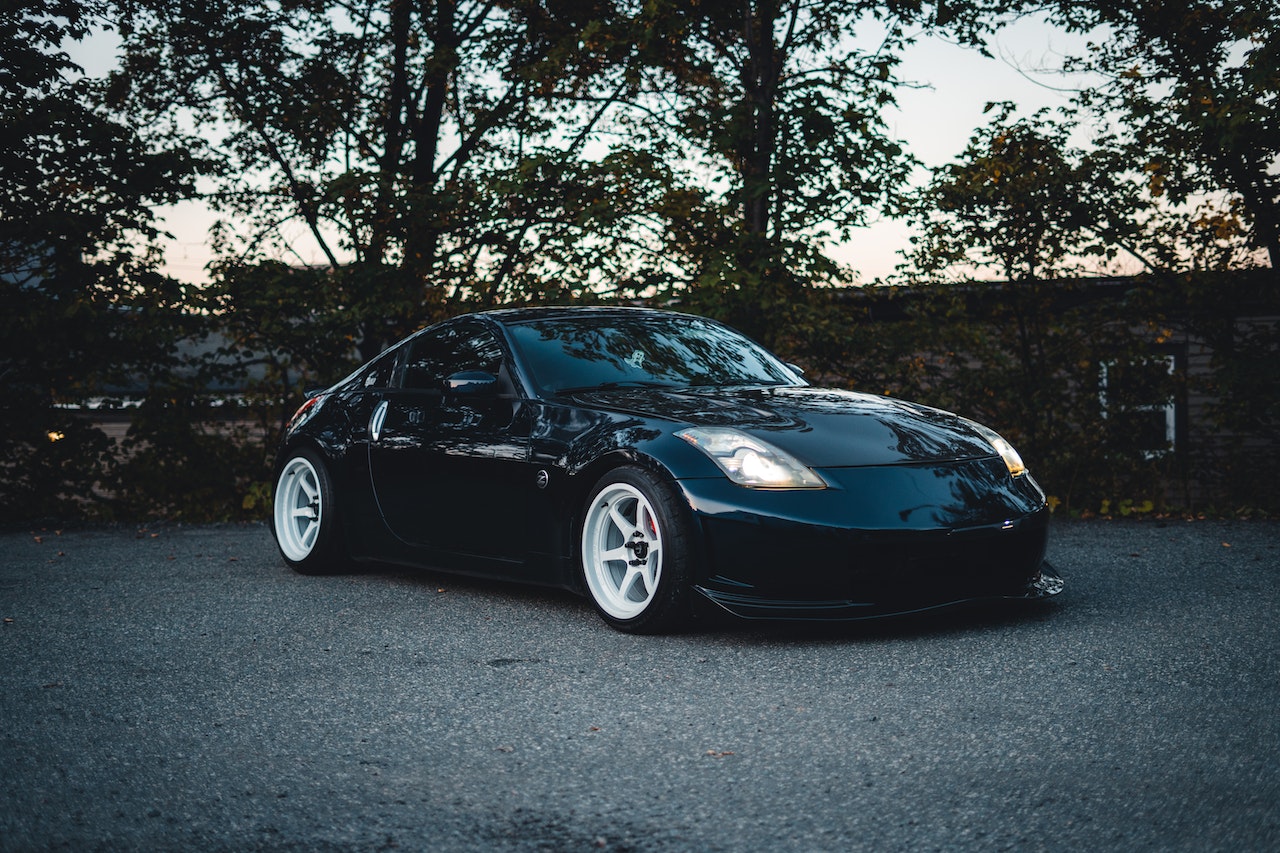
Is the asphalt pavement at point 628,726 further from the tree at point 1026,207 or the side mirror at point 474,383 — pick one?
the tree at point 1026,207

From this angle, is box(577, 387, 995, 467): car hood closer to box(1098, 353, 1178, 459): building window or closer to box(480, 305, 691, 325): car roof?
box(480, 305, 691, 325): car roof

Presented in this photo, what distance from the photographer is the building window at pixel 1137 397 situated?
11.0 m

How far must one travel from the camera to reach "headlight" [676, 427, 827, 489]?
16.0 feet

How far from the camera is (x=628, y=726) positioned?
3.79 meters

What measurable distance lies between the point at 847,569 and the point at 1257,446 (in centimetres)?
752

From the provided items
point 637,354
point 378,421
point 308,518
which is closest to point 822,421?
point 637,354

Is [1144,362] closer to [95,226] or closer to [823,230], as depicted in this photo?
[823,230]

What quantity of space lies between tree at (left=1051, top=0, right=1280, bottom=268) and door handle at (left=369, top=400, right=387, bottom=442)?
621 cm

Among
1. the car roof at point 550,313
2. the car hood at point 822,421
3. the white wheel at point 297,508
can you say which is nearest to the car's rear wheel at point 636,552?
the car hood at point 822,421

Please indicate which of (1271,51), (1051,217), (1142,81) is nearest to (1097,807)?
(1271,51)

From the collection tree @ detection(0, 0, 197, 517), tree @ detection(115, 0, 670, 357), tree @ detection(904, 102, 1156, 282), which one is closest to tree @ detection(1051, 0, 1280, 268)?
tree @ detection(904, 102, 1156, 282)

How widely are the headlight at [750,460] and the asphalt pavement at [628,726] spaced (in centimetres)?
62

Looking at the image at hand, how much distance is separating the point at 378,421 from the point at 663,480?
216 centimetres

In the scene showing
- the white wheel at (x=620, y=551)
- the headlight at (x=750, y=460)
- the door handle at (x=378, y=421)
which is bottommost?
the white wheel at (x=620, y=551)
